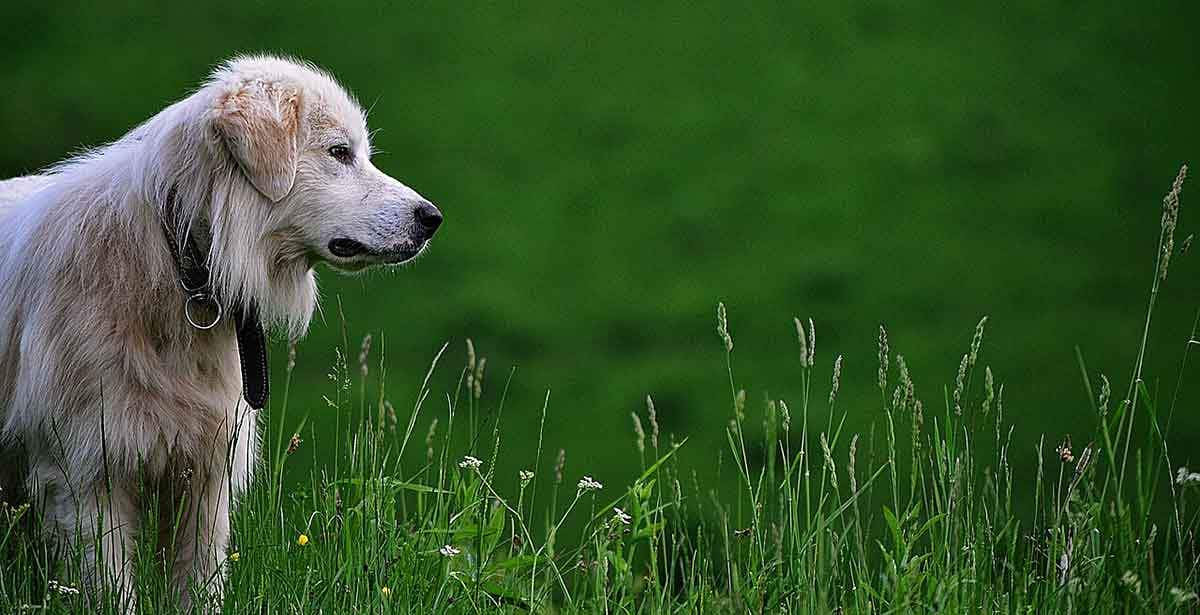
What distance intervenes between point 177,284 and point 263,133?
406mm

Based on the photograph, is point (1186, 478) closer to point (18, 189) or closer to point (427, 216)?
point (427, 216)

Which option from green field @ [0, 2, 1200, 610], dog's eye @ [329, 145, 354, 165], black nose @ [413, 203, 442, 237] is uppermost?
dog's eye @ [329, 145, 354, 165]

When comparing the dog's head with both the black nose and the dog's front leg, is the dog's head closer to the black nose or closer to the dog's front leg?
the black nose

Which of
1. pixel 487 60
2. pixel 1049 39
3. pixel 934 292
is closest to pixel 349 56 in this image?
pixel 487 60

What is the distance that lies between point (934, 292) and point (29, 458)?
5.95 m

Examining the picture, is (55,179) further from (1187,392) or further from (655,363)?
(1187,392)

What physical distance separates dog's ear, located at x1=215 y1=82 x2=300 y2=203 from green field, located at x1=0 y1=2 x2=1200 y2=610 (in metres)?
3.15

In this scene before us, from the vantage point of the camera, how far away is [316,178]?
335 centimetres

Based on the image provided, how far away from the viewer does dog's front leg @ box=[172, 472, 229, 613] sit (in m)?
3.18

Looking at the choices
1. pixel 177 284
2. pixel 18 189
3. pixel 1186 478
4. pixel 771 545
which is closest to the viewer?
pixel 1186 478

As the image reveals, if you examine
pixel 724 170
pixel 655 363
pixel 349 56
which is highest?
pixel 349 56

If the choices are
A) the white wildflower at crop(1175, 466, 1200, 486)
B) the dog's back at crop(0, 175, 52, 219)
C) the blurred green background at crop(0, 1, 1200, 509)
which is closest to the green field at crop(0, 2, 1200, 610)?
the blurred green background at crop(0, 1, 1200, 509)

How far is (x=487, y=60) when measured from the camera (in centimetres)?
988

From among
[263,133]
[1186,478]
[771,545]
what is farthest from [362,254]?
[1186,478]
